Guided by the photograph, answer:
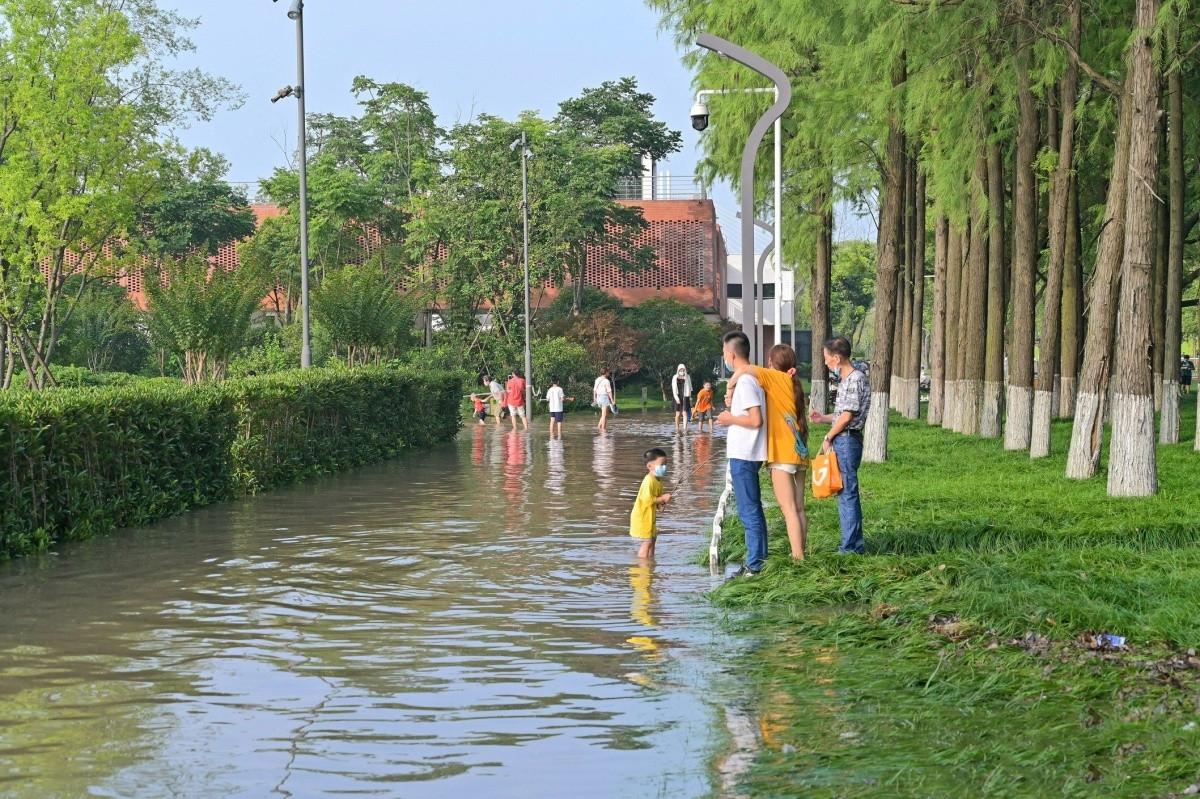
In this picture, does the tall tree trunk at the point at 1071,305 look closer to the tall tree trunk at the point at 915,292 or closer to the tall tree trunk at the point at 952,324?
the tall tree trunk at the point at 952,324

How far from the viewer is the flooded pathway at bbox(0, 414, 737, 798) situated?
7.03 m

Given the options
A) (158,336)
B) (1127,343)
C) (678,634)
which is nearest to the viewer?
(678,634)

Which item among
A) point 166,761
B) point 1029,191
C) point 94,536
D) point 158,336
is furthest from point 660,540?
point 158,336

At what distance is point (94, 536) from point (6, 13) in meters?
26.5

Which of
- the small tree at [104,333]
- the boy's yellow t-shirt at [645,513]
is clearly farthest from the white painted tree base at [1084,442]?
the small tree at [104,333]

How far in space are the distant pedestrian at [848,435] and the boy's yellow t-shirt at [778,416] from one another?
0.49 meters

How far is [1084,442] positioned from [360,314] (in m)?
24.6

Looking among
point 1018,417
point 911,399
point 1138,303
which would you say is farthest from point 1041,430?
point 911,399

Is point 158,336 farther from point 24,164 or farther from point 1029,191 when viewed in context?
point 1029,191

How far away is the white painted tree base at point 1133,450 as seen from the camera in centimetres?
1781

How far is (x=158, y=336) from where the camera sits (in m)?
34.7

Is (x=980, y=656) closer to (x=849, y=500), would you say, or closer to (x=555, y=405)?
(x=849, y=500)

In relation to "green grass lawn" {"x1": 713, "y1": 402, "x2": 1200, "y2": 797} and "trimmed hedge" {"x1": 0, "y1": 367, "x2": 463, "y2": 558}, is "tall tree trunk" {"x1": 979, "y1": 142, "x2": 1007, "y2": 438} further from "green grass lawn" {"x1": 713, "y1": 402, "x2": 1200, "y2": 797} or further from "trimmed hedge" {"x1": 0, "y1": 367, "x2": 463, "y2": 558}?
"green grass lawn" {"x1": 713, "y1": 402, "x2": 1200, "y2": 797}

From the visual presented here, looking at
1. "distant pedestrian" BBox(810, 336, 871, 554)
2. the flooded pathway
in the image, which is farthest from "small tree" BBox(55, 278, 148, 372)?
"distant pedestrian" BBox(810, 336, 871, 554)
